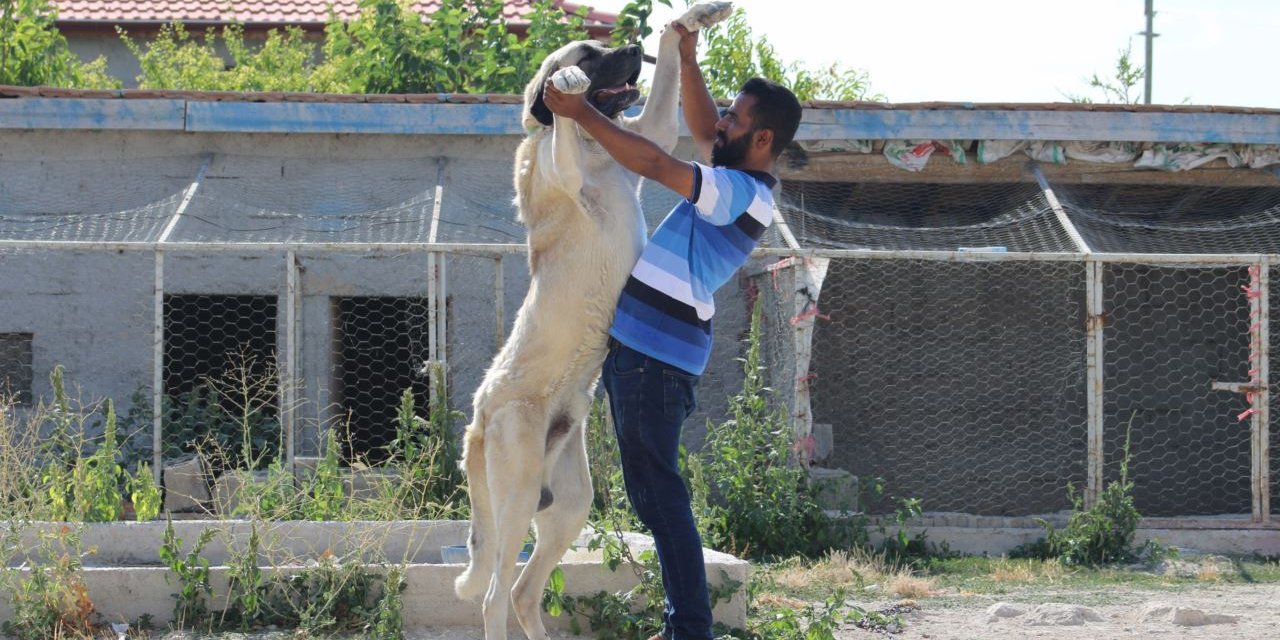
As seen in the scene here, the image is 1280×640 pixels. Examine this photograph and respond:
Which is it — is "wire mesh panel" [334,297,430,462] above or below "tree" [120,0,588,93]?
below

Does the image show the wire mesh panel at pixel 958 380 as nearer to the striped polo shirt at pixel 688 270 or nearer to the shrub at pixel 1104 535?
the shrub at pixel 1104 535

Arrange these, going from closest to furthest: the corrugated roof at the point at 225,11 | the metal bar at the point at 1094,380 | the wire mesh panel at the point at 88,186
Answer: the metal bar at the point at 1094,380 → the wire mesh panel at the point at 88,186 → the corrugated roof at the point at 225,11

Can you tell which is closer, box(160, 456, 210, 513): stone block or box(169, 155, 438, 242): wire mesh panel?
box(160, 456, 210, 513): stone block

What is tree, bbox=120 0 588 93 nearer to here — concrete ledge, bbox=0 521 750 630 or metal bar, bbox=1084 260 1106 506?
metal bar, bbox=1084 260 1106 506

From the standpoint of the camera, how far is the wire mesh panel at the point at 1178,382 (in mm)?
10641

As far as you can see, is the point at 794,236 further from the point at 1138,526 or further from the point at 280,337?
the point at 280,337

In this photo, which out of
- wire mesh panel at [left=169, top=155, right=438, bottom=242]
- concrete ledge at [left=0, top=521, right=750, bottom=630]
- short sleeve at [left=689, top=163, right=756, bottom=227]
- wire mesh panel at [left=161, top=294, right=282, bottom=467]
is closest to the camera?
short sleeve at [left=689, top=163, right=756, bottom=227]

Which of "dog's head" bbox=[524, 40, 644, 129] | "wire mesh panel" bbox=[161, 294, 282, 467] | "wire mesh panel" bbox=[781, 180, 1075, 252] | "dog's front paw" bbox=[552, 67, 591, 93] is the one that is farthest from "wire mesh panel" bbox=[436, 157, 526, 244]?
"dog's front paw" bbox=[552, 67, 591, 93]

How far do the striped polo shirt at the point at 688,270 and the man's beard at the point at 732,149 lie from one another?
0.25ft

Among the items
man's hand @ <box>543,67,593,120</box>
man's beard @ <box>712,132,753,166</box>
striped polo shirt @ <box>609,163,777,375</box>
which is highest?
man's hand @ <box>543,67,593,120</box>

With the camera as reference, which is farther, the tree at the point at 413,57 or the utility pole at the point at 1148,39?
the utility pole at the point at 1148,39

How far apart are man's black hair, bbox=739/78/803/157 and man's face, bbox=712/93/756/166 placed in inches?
0.8

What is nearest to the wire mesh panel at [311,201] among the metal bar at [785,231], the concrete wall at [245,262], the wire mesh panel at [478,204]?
the concrete wall at [245,262]

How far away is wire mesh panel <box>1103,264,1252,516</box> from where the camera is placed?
1064cm
